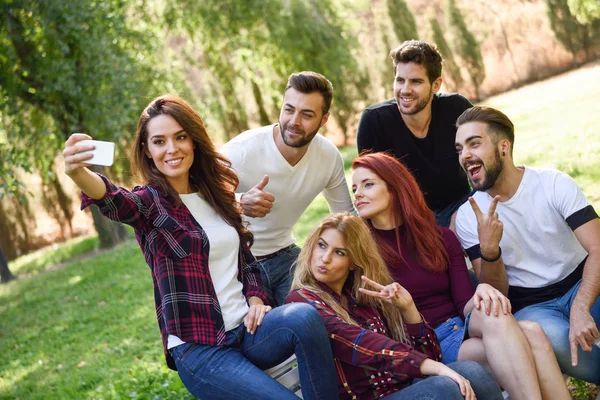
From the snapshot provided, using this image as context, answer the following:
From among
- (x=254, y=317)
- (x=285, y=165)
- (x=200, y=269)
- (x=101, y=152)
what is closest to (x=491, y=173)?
(x=285, y=165)

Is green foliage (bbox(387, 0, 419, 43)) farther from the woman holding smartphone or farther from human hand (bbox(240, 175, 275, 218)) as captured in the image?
the woman holding smartphone

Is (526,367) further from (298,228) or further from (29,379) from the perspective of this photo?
(298,228)

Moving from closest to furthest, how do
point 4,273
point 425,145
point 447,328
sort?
point 447,328 < point 425,145 < point 4,273

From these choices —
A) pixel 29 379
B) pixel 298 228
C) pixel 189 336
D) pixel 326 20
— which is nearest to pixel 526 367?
→ pixel 189 336

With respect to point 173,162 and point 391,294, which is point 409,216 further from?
point 173,162

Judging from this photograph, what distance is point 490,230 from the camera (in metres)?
2.71

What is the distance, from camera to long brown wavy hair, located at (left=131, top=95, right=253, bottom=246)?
2.64 m

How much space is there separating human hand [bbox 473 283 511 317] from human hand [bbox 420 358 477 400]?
0.34 m

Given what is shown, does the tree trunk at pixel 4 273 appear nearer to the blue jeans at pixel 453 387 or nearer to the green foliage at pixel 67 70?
the green foliage at pixel 67 70

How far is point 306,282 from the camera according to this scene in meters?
2.65

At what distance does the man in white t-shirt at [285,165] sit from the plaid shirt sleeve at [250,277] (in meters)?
0.56

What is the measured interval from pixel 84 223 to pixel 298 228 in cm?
818

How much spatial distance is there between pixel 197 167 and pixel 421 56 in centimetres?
146

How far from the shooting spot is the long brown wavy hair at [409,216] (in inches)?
113
